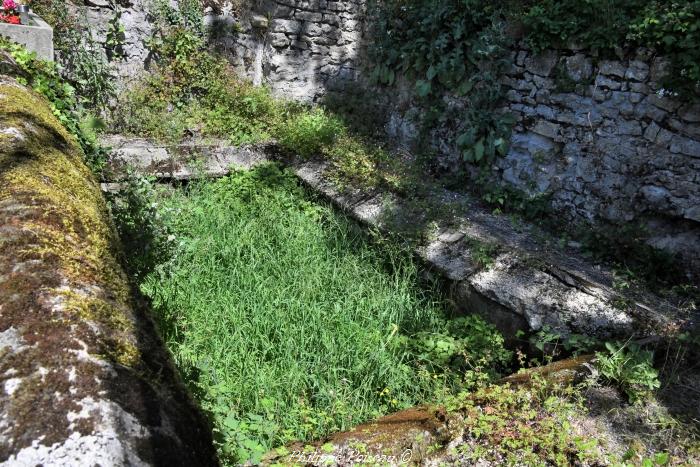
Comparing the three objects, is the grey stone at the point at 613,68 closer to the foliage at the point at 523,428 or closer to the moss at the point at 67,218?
the foliage at the point at 523,428

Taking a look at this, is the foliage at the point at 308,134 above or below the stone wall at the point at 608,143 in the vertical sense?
below

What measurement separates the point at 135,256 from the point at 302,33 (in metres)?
5.04

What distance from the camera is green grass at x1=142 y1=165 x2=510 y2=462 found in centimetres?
290

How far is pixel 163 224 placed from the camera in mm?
3777

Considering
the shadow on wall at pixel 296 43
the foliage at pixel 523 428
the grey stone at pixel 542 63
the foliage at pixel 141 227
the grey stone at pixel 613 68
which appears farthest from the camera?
the shadow on wall at pixel 296 43

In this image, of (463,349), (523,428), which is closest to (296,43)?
(463,349)

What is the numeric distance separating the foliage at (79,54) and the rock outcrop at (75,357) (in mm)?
5508

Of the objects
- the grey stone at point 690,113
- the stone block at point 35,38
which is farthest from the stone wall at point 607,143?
the stone block at point 35,38

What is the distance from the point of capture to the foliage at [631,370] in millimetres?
2699

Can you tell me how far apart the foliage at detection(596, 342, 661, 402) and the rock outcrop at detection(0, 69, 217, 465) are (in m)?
2.40

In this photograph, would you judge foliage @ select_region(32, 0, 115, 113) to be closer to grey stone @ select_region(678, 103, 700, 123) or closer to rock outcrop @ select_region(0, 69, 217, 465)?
rock outcrop @ select_region(0, 69, 217, 465)

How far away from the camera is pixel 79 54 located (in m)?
6.59

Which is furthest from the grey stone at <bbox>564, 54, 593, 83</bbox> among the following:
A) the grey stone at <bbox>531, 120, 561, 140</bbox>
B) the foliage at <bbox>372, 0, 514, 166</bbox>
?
the foliage at <bbox>372, 0, 514, 166</bbox>

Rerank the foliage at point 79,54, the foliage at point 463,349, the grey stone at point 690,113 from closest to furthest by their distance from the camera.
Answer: the foliage at point 463,349, the grey stone at point 690,113, the foliage at point 79,54
